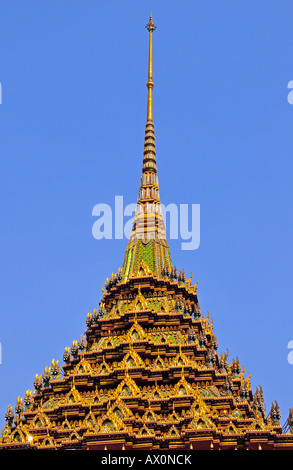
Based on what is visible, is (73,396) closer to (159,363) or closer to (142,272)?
(159,363)

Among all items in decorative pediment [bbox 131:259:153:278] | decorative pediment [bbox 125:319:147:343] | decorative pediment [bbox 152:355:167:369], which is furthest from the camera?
decorative pediment [bbox 131:259:153:278]

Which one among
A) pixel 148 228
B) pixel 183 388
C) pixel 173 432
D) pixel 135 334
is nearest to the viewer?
pixel 173 432

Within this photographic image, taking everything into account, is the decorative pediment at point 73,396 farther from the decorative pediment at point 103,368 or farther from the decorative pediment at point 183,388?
the decorative pediment at point 183,388

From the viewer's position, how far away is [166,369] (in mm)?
61219

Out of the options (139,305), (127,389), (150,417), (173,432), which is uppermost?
(139,305)

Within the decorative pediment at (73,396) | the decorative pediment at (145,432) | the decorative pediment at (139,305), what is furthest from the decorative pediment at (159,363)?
the decorative pediment at (145,432)

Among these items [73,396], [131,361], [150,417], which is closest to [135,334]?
[131,361]

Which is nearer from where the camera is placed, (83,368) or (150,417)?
(150,417)

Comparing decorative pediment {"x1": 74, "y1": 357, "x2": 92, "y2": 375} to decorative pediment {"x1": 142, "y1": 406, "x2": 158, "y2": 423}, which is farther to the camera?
decorative pediment {"x1": 74, "y1": 357, "x2": 92, "y2": 375}

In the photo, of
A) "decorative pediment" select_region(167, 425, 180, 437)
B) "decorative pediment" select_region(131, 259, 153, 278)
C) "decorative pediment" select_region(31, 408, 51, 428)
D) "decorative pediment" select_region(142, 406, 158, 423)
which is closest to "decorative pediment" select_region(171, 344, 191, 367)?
"decorative pediment" select_region(142, 406, 158, 423)

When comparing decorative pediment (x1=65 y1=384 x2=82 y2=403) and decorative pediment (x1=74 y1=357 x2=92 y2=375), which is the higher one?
decorative pediment (x1=74 y1=357 x2=92 y2=375)

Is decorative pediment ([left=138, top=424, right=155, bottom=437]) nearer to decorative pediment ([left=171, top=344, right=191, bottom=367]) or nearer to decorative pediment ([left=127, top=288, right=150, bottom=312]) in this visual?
decorative pediment ([left=171, top=344, right=191, bottom=367])
